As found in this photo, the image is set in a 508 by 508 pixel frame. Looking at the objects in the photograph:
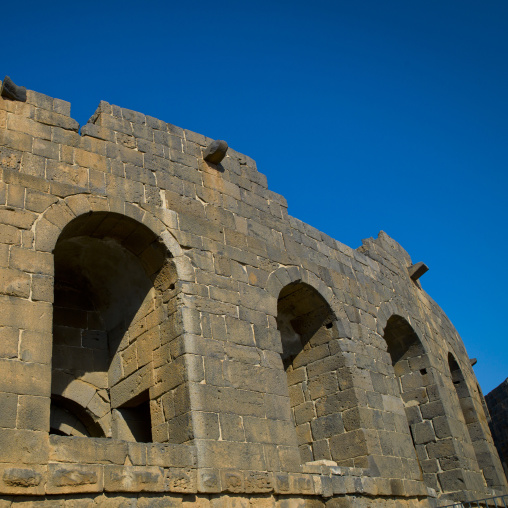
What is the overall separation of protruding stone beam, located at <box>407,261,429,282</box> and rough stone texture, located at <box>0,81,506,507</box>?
2.67 m

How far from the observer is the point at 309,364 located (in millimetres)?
8172

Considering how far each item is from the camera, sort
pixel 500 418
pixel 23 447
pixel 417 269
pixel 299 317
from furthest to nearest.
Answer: pixel 500 418 < pixel 417 269 < pixel 299 317 < pixel 23 447

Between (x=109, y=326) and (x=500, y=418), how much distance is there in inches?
481

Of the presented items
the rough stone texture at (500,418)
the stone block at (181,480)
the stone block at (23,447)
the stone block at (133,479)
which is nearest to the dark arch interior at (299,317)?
the stone block at (181,480)

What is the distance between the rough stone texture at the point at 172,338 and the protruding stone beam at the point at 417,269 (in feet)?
8.76

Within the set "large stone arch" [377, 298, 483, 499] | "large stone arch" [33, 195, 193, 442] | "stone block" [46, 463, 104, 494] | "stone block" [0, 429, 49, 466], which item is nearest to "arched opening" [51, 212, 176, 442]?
"large stone arch" [33, 195, 193, 442]

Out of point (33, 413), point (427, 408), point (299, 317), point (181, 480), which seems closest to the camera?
point (33, 413)

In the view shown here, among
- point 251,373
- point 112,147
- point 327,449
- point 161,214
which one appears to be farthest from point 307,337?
point 112,147

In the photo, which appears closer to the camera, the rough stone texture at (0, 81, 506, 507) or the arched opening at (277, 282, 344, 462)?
the rough stone texture at (0, 81, 506, 507)

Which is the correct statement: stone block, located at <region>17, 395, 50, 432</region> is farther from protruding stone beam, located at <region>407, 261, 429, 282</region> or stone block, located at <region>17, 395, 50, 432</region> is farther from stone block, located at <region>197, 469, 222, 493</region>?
protruding stone beam, located at <region>407, 261, 429, 282</region>

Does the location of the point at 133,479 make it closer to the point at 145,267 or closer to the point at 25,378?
the point at 25,378

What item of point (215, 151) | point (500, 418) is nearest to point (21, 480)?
point (215, 151)

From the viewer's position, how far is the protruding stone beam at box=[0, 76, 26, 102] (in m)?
6.02

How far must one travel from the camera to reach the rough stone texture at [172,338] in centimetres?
485
